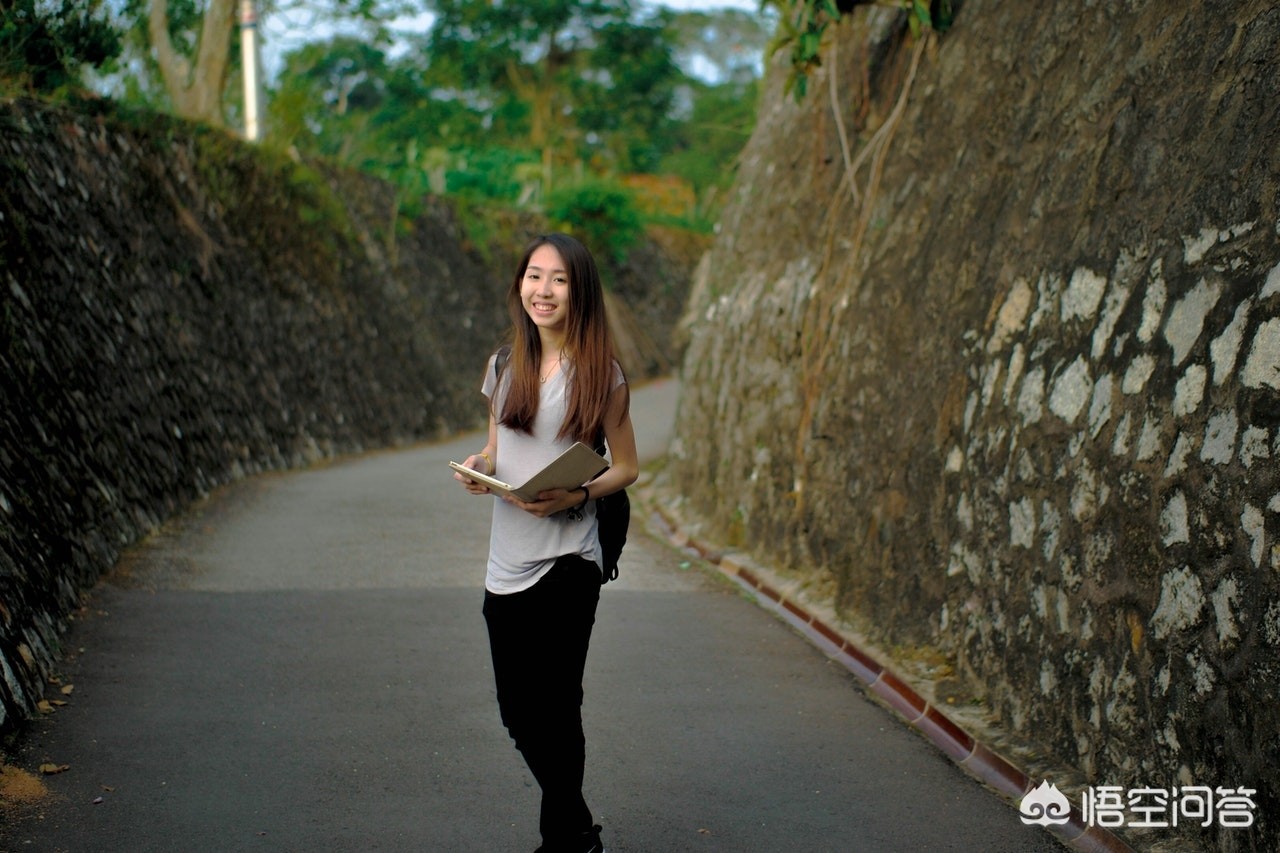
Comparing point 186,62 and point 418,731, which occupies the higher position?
point 186,62

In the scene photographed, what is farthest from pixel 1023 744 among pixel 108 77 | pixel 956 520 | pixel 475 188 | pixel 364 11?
pixel 475 188

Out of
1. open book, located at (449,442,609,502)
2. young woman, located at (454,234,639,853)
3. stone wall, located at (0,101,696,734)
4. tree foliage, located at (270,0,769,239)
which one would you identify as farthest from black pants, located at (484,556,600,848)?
tree foliage, located at (270,0,769,239)

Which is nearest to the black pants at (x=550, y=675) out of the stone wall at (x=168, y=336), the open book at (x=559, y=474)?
the open book at (x=559, y=474)

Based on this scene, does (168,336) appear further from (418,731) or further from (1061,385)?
(1061,385)

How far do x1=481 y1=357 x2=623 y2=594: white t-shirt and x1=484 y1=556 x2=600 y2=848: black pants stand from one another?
0.04 meters

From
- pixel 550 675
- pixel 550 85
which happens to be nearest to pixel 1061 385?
pixel 550 675

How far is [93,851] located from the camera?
4719 millimetres

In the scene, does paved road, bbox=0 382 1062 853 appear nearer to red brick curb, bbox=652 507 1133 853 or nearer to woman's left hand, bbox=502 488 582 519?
red brick curb, bbox=652 507 1133 853

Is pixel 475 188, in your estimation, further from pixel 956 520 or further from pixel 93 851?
pixel 93 851

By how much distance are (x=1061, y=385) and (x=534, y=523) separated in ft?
8.82

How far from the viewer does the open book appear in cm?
421

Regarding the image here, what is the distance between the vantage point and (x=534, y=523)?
4535 mm

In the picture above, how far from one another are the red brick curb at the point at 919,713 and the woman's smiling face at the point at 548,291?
2547mm

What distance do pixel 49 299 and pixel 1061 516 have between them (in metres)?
6.89
